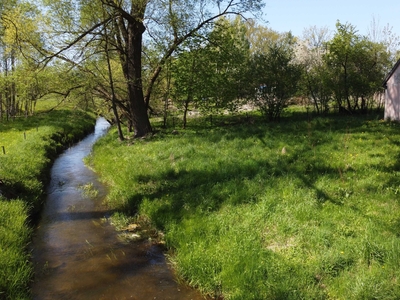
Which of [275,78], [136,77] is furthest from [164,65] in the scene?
[275,78]

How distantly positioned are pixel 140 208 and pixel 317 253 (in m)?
5.07

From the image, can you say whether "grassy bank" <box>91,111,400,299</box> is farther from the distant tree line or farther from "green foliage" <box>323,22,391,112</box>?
"green foliage" <box>323,22,391,112</box>

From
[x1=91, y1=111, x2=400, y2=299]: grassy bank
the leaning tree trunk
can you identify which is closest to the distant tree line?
the leaning tree trunk

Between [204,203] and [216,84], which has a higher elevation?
[216,84]

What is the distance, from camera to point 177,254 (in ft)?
22.6

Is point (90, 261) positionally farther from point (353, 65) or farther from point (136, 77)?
point (353, 65)

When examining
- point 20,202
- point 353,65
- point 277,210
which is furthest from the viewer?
point 353,65

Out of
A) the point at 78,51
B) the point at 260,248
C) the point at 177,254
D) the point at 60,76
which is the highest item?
the point at 78,51

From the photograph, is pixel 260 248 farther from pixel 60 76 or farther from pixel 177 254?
pixel 60 76

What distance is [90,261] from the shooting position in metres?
6.84

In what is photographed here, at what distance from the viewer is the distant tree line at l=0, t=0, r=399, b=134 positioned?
1499 cm

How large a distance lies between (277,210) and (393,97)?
15794 millimetres

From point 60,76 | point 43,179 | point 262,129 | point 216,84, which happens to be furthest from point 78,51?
point 262,129

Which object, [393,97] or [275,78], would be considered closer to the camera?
[393,97]
